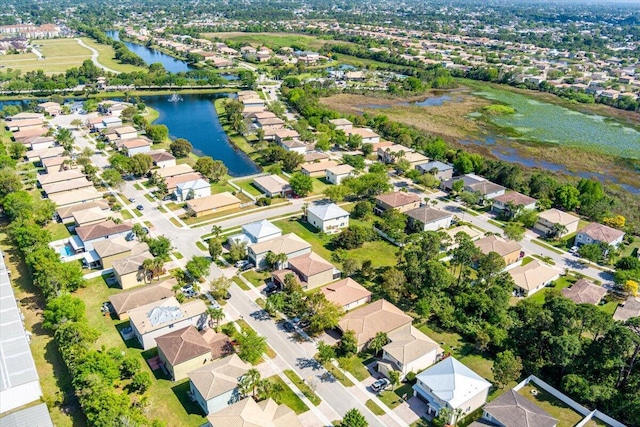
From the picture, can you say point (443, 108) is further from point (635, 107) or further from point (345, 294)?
point (345, 294)

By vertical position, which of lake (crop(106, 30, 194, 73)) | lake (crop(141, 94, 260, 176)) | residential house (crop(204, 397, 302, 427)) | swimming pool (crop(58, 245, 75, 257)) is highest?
residential house (crop(204, 397, 302, 427))

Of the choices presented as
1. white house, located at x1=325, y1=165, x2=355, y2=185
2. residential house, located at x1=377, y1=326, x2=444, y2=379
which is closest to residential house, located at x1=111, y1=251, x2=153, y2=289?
residential house, located at x1=377, y1=326, x2=444, y2=379

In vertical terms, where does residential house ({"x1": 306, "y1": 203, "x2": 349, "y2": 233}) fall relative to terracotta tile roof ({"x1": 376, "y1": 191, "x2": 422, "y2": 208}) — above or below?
below

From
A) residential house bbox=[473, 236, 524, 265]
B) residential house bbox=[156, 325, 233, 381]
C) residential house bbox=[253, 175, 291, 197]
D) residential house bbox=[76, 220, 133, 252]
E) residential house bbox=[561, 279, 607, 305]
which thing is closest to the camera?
residential house bbox=[156, 325, 233, 381]

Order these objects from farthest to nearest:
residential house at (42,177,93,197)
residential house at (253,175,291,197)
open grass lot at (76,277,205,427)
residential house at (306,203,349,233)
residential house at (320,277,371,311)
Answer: residential house at (253,175,291,197) < residential house at (42,177,93,197) < residential house at (306,203,349,233) < residential house at (320,277,371,311) < open grass lot at (76,277,205,427)

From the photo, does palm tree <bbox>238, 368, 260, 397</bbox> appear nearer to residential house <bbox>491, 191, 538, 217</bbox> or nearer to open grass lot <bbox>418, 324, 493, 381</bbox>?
open grass lot <bbox>418, 324, 493, 381</bbox>

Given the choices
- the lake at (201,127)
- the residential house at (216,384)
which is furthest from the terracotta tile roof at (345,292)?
the lake at (201,127)
